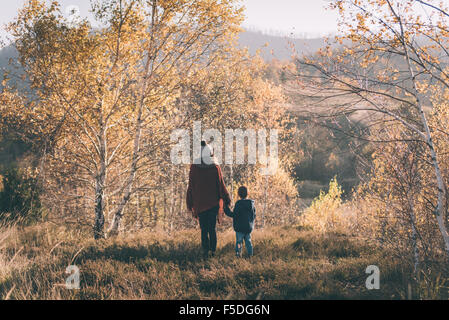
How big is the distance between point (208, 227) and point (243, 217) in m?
0.71

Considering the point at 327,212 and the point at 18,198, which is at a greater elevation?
the point at 18,198

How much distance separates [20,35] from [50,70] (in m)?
1.28

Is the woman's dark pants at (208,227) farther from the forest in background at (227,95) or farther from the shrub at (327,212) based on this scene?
the shrub at (327,212)

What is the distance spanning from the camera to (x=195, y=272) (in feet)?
15.9

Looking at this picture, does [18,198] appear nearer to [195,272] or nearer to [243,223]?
[195,272]

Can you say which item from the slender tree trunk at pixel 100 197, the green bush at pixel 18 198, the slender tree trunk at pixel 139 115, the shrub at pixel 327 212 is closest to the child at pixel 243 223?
the slender tree trunk at pixel 139 115

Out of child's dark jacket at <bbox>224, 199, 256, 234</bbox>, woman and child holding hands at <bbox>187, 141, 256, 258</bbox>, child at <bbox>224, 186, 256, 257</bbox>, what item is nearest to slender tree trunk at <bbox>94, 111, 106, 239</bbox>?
woman and child holding hands at <bbox>187, 141, 256, 258</bbox>

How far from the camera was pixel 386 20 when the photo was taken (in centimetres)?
480

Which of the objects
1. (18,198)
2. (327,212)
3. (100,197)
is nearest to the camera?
(100,197)

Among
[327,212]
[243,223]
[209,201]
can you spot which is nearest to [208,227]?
[209,201]

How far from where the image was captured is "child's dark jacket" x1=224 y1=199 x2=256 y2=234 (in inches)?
221

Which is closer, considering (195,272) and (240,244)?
(195,272)

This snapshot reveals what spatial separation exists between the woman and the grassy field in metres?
0.55

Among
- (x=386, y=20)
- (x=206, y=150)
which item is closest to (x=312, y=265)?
(x=206, y=150)
